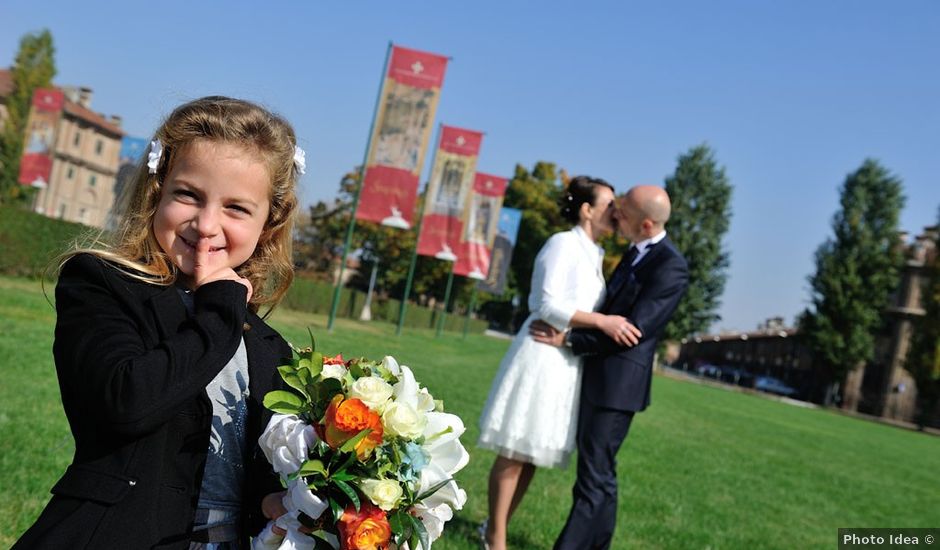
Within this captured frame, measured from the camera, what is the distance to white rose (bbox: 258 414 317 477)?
5.52 feet

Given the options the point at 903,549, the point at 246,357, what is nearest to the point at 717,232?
the point at 903,549

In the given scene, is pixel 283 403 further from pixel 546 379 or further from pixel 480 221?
pixel 480 221

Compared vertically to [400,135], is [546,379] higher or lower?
lower

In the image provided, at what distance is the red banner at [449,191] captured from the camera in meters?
22.6

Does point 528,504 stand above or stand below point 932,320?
below

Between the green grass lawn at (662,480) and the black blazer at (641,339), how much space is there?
1.29m

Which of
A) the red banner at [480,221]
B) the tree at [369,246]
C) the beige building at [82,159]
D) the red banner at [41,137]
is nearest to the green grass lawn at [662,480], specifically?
the red banner at [480,221]

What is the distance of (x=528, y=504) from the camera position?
6.64 meters

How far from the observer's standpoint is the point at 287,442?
1705 millimetres

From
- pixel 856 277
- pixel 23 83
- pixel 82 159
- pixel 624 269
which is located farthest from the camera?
pixel 82 159

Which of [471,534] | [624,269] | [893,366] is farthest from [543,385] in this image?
[893,366]

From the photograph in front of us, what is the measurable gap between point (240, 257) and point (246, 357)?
250 mm

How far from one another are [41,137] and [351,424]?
30417mm

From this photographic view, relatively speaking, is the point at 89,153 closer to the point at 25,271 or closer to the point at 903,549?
the point at 25,271
